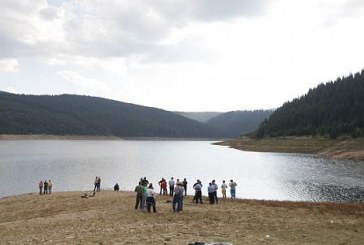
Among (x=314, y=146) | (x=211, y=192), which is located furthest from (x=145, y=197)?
(x=314, y=146)

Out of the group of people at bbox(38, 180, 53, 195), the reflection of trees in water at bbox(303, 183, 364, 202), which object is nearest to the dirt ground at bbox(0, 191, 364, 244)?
the group of people at bbox(38, 180, 53, 195)

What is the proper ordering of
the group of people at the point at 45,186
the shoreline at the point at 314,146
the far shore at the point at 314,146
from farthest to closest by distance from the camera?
the far shore at the point at 314,146
the shoreline at the point at 314,146
the group of people at the point at 45,186

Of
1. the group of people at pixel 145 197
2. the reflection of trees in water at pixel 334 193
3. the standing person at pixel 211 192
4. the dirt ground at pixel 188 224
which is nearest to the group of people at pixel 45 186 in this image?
the dirt ground at pixel 188 224

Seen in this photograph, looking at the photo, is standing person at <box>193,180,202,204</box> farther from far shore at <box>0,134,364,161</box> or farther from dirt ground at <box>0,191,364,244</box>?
far shore at <box>0,134,364,161</box>

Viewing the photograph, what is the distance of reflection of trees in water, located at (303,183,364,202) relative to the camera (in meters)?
47.3

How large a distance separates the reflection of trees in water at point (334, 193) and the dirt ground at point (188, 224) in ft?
56.7

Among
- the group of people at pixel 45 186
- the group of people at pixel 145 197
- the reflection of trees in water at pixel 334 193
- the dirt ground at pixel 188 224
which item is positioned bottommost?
the reflection of trees in water at pixel 334 193

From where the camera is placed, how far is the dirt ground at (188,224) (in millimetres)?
19734

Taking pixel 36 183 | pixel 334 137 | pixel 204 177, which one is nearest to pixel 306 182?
pixel 204 177

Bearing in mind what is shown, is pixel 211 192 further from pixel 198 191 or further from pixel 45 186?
pixel 45 186

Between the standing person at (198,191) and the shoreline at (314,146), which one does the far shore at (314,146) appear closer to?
the shoreline at (314,146)

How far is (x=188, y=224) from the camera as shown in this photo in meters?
23.6

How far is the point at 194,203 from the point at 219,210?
4930 mm

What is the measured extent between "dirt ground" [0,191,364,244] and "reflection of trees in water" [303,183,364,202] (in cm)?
1729
